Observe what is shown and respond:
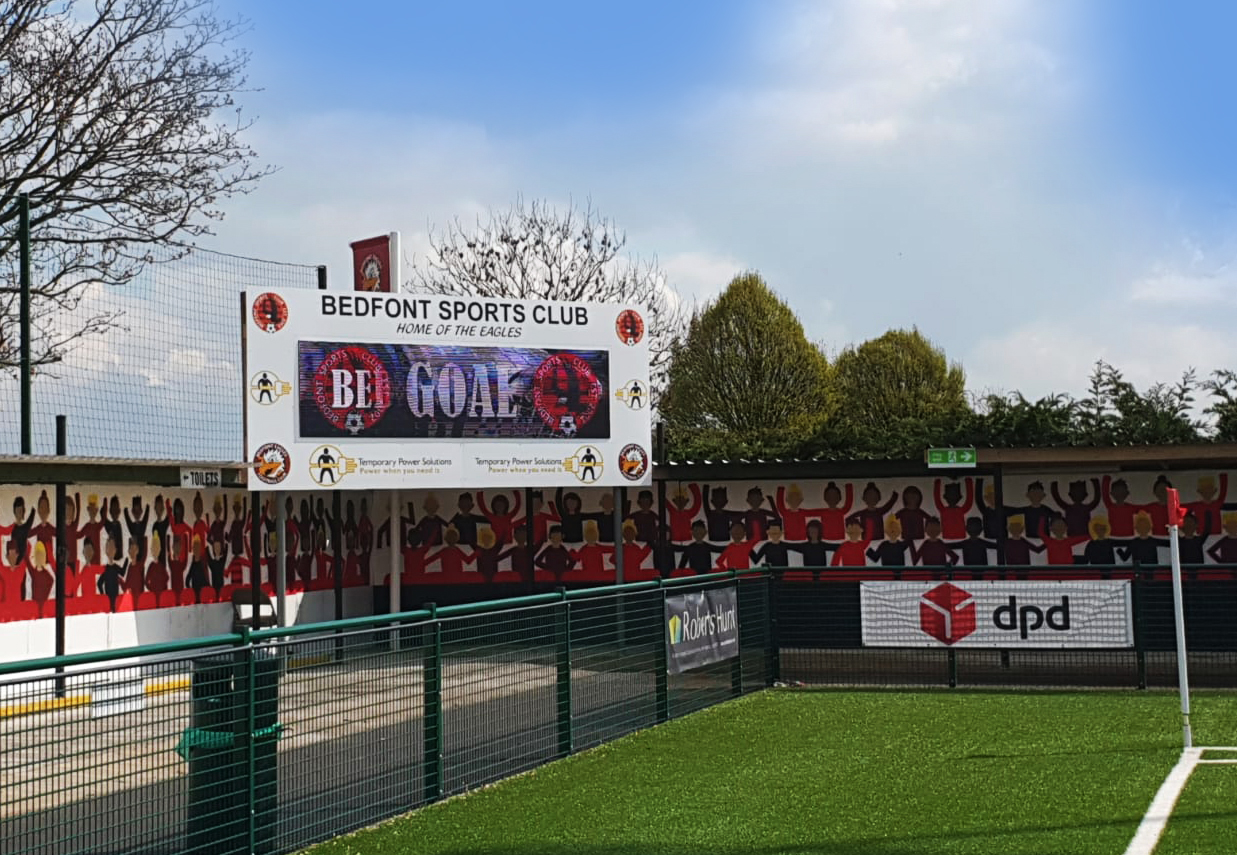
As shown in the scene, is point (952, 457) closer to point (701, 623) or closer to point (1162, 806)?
point (701, 623)

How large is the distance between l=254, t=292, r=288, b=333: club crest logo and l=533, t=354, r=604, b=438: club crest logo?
3937 millimetres

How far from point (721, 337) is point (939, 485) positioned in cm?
2610

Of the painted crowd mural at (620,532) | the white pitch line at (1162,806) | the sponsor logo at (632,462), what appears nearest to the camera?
the white pitch line at (1162,806)

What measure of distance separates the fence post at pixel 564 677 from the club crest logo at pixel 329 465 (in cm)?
793

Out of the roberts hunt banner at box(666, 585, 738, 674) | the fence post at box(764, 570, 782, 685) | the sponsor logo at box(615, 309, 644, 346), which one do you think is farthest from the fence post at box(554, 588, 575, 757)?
the sponsor logo at box(615, 309, 644, 346)

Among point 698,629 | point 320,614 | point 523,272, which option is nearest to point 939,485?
point 698,629

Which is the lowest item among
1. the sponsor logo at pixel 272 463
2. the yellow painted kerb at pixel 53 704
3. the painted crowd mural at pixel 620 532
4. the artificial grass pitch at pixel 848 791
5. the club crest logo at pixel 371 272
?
the artificial grass pitch at pixel 848 791

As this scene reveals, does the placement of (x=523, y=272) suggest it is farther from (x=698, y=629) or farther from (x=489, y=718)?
(x=489, y=718)

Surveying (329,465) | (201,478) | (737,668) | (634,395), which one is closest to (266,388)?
(329,465)

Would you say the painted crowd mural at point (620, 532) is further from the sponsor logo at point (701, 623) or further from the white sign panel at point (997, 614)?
the sponsor logo at point (701, 623)

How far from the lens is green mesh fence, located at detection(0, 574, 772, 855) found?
7602 millimetres

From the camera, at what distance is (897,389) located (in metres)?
58.9

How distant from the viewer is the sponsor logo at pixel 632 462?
2225 centimetres

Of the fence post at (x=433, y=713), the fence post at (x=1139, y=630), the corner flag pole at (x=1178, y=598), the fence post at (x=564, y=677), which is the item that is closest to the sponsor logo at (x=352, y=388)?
the fence post at (x=564, y=677)
